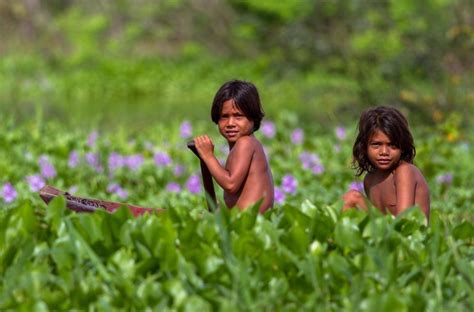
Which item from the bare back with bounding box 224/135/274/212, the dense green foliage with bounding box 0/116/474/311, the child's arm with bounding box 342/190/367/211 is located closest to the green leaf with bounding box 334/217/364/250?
the dense green foliage with bounding box 0/116/474/311

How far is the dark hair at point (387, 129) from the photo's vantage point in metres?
4.43

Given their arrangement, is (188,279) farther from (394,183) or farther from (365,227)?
(394,183)

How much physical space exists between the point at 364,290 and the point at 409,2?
48.5 feet

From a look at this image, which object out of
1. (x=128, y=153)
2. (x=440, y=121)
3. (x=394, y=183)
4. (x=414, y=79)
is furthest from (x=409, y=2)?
(x=394, y=183)

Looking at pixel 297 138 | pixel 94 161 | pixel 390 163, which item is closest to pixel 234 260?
pixel 390 163

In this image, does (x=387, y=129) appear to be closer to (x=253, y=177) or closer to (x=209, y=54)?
(x=253, y=177)

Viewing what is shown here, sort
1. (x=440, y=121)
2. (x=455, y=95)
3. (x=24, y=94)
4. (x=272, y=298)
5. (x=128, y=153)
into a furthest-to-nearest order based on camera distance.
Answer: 1. (x=24, y=94)
2. (x=455, y=95)
3. (x=440, y=121)
4. (x=128, y=153)
5. (x=272, y=298)

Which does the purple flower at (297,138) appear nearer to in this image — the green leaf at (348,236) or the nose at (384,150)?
the nose at (384,150)

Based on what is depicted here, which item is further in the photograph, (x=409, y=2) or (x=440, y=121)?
(x=409, y=2)

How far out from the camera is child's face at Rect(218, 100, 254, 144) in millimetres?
4465

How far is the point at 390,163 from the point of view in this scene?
4457 mm

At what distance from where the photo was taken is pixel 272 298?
336 cm

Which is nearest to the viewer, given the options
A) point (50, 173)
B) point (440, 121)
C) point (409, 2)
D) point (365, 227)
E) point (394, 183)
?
point (365, 227)

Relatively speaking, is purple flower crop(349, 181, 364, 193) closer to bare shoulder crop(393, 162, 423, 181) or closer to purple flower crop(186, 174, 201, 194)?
purple flower crop(186, 174, 201, 194)
